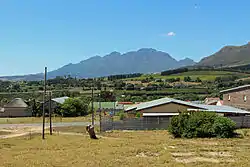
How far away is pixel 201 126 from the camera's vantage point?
94.9 ft

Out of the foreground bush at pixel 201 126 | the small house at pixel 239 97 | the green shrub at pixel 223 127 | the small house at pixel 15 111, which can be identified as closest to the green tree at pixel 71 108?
the small house at pixel 15 111

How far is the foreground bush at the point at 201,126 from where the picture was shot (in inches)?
1111

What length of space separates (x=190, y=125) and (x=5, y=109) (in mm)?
52608

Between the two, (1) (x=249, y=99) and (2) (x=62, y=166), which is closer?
(2) (x=62, y=166)

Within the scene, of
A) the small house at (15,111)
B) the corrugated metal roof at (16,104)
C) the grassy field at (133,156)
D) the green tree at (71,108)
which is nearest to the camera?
the grassy field at (133,156)

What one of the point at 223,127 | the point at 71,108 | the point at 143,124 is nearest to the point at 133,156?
the point at 223,127

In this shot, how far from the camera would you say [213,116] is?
96.5ft

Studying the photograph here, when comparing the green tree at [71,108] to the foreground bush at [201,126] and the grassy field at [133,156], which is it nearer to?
the foreground bush at [201,126]

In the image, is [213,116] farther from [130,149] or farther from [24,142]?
[24,142]

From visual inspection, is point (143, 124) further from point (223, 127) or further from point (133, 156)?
point (133, 156)

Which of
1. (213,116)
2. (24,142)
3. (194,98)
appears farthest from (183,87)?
(24,142)

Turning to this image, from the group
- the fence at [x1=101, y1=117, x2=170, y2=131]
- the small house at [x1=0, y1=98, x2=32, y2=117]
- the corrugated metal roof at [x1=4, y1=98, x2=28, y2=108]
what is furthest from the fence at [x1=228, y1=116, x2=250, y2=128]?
the corrugated metal roof at [x1=4, y1=98, x2=28, y2=108]

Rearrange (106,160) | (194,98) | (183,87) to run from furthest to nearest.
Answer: (183,87) < (194,98) < (106,160)

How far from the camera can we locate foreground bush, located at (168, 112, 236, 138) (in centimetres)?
2822
